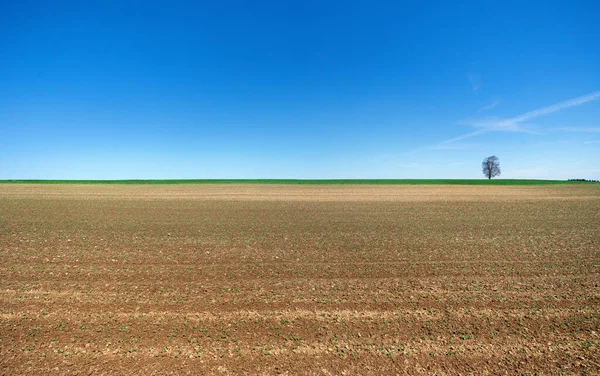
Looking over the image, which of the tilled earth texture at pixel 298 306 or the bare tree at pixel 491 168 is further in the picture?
the bare tree at pixel 491 168

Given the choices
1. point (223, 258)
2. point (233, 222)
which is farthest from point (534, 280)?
point (233, 222)

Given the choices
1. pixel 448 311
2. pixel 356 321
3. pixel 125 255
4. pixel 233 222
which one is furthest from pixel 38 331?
pixel 233 222

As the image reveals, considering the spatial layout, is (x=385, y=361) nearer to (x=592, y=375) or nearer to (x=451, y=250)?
(x=592, y=375)

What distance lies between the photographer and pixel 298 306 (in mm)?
5863

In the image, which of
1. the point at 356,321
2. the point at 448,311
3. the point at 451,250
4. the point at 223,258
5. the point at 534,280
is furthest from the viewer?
the point at 451,250

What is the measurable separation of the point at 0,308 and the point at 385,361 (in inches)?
309

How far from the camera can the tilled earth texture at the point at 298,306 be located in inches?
168

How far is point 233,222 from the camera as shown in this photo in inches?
629

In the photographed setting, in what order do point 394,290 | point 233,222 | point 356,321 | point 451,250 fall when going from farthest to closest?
point 233,222, point 451,250, point 394,290, point 356,321

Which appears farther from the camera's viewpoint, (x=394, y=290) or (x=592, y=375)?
(x=394, y=290)

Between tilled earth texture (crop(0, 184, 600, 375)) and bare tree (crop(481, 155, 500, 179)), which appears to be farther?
bare tree (crop(481, 155, 500, 179))

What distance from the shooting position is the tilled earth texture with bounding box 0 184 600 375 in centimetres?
427

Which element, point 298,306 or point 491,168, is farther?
point 491,168

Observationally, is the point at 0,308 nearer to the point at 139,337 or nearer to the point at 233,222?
the point at 139,337
